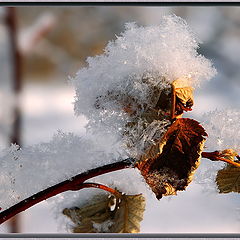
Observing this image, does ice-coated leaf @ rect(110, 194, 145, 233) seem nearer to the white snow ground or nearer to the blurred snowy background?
the white snow ground

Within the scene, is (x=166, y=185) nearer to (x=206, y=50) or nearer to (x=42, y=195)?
(x=42, y=195)

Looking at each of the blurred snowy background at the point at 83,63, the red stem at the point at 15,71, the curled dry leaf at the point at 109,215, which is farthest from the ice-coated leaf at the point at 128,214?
the red stem at the point at 15,71

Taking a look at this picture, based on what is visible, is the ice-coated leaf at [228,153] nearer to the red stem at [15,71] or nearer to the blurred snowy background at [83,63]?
the blurred snowy background at [83,63]

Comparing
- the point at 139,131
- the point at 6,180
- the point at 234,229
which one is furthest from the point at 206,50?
the point at 139,131

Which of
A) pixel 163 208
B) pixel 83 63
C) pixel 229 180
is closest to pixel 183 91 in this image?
pixel 229 180

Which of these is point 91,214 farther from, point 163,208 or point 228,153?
point 163,208

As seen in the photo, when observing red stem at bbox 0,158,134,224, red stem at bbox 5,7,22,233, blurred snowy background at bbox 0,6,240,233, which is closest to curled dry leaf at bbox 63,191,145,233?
red stem at bbox 0,158,134,224
